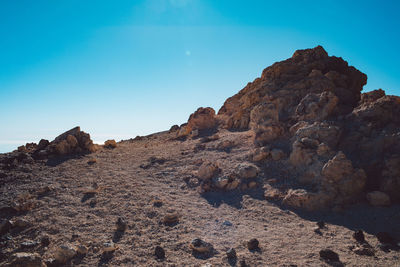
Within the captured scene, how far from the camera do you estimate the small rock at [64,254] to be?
5430mm

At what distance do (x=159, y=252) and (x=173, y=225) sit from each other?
1452 millimetres

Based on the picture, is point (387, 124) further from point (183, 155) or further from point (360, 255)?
A: point (183, 155)

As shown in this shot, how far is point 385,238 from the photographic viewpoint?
5828 millimetres

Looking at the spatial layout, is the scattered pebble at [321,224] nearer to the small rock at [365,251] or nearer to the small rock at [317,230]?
the small rock at [317,230]

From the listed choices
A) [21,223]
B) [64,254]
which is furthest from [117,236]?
[21,223]

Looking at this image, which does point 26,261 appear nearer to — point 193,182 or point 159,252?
point 159,252

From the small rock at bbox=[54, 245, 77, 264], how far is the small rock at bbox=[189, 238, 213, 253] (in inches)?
112

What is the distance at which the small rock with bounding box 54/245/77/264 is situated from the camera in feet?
17.8

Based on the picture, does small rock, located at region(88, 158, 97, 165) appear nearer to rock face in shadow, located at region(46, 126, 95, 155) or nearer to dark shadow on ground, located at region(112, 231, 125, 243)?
rock face in shadow, located at region(46, 126, 95, 155)

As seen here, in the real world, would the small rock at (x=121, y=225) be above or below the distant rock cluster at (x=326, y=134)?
below

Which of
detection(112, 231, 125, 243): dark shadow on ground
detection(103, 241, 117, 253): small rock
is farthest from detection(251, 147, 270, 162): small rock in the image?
detection(103, 241, 117, 253): small rock

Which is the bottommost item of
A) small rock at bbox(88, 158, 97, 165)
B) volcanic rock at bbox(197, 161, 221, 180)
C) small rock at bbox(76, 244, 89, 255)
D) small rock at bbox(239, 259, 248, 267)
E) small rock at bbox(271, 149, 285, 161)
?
small rock at bbox(239, 259, 248, 267)

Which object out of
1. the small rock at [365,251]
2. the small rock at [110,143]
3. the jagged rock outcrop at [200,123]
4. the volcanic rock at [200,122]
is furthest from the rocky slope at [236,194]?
the volcanic rock at [200,122]

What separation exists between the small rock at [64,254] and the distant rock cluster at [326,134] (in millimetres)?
5615
